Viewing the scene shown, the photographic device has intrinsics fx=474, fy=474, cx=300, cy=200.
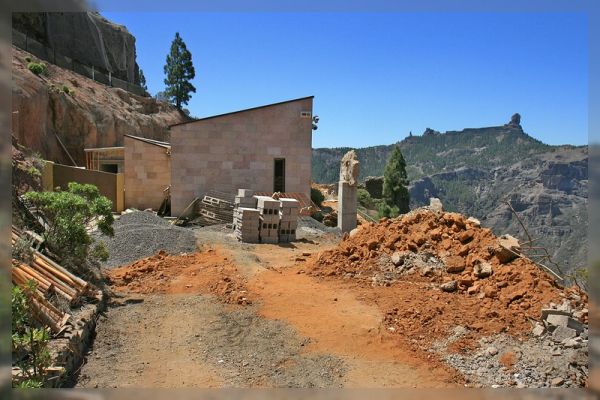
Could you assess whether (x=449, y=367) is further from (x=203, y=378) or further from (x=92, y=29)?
(x=92, y=29)

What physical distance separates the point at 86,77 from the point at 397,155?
26966mm

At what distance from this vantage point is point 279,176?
944 inches

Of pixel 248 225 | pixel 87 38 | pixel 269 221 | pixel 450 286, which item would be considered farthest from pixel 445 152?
pixel 450 286

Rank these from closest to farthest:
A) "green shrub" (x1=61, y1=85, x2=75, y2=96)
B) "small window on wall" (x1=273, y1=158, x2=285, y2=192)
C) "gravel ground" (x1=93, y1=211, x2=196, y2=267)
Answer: "gravel ground" (x1=93, y1=211, x2=196, y2=267), "small window on wall" (x1=273, y1=158, x2=285, y2=192), "green shrub" (x1=61, y1=85, x2=75, y2=96)

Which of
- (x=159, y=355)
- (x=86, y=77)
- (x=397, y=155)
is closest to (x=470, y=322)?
(x=159, y=355)

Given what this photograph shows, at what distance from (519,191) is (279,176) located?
1549 inches

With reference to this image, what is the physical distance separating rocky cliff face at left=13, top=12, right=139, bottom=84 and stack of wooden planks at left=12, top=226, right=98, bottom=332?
99.0 feet

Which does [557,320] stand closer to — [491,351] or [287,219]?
[491,351]

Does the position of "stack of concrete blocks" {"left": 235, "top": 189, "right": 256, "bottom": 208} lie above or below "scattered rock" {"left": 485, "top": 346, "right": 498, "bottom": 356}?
above

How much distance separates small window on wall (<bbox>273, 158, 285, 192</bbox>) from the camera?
2380 cm

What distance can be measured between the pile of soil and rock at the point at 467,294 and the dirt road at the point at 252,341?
0.59 metres

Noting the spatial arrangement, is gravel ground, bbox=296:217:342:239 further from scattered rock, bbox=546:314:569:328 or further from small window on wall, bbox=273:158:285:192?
scattered rock, bbox=546:314:569:328

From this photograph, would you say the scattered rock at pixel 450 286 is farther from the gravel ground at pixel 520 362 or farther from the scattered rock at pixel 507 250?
the gravel ground at pixel 520 362

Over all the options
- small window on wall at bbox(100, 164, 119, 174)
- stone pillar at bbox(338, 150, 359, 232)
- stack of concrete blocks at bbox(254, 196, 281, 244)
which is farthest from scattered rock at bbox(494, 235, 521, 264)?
small window on wall at bbox(100, 164, 119, 174)
